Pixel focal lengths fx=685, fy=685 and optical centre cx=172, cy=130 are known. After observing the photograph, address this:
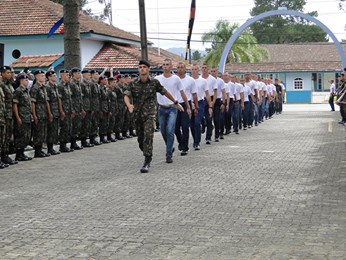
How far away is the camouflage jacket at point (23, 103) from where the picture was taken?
1359 cm

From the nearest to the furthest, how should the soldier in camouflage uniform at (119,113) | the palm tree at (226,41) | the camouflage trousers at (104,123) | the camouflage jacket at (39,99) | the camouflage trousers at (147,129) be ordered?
1. the camouflage trousers at (147,129)
2. the camouflage jacket at (39,99)
3. the camouflage trousers at (104,123)
4. the soldier in camouflage uniform at (119,113)
5. the palm tree at (226,41)

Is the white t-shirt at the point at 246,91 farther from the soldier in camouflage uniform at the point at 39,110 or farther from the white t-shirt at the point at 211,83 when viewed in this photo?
the soldier in camouflage uniform at the point at 39,110

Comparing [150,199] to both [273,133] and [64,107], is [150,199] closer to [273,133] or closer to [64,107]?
[64,107]

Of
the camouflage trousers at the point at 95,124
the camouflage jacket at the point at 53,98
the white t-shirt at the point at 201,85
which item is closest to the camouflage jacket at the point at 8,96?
the camouflage jacket at the point at 53,98

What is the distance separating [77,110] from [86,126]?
676 mm

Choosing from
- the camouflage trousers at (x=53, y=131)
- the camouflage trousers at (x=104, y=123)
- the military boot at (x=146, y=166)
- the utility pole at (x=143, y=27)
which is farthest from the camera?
the utility pole at (x=143, y=27)

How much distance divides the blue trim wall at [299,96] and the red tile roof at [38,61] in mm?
36397

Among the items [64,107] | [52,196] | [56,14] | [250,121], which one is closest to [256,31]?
[56,14]

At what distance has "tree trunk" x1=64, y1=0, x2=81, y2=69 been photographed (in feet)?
66.8

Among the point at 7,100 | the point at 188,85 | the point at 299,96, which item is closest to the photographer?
the point at 7,100

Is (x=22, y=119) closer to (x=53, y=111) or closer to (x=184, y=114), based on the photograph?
(x=53, y=111)

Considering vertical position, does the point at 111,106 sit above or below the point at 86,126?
above

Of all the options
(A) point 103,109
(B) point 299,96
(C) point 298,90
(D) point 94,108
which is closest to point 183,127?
(D) point 94,108

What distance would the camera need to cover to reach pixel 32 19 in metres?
36.2
